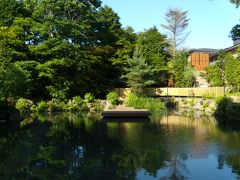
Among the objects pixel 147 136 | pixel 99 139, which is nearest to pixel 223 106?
pixel 147 136

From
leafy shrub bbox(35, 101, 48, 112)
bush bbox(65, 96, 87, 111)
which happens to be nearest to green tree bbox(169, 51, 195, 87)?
bush bbox(65, 96, 87, 111)

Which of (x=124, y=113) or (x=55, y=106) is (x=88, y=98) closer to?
(x=55, y=106)

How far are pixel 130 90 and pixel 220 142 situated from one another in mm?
23267

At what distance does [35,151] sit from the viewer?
1565 cm

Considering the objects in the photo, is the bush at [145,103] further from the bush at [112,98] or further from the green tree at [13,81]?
the green tree at [13,81]

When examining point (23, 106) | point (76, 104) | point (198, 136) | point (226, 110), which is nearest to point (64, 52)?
point (76, 104)

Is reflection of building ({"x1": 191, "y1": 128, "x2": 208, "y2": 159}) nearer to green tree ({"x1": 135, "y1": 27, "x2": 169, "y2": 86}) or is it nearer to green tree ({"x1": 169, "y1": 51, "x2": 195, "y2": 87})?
green tree ({"x1": 135, "y1": 27, "x2": 169, "y2": 86})

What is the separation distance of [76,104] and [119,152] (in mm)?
20673

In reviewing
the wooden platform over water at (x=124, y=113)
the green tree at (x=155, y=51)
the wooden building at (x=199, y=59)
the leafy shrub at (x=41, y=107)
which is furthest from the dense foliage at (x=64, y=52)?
the wooden building at (x=199, y=59)

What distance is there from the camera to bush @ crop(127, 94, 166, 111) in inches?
1431

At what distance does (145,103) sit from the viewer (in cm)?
3678

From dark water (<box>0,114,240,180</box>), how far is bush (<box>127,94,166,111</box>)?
12722 millimetres

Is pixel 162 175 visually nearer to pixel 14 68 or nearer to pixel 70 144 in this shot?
pixel 70 144

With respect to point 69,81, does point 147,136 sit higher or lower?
lower
